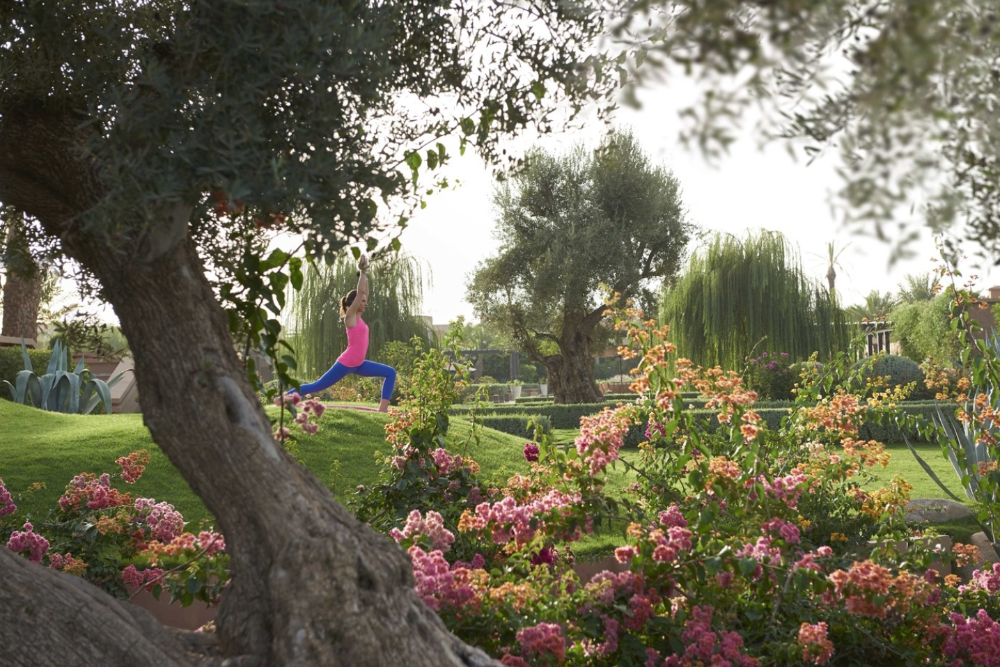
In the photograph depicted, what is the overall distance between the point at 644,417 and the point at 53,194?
3086mm

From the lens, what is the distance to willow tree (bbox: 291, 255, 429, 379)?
2425 cm

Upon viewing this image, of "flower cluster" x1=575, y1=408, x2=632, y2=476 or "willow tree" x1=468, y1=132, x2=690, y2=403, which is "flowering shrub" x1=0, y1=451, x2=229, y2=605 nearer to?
"flower cluster" x1=575, y1=408, x2=632, y2=476

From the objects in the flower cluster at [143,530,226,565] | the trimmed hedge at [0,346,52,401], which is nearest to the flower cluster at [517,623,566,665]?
the flower cluster at [143,530,226,565]

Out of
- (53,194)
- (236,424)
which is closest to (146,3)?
(53,194)

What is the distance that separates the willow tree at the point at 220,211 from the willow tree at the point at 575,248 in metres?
16.6

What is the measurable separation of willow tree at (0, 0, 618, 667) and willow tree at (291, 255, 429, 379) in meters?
20.5

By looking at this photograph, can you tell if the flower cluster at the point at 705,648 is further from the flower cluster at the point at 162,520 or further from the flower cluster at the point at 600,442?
the flower cluster at the point at 162,520

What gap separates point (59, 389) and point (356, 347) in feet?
16.4

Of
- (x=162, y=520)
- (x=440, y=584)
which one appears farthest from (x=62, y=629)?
(x=162, y=520)

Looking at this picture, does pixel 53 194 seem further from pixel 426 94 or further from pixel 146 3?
pixel 426 94

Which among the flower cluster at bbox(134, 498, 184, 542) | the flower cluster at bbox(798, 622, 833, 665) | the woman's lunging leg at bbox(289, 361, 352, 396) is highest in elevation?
the woman's lunging leg at bbox(289, 361, 352, 396)

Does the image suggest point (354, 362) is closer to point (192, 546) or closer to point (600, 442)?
point (600, 442)

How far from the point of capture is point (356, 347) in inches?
394

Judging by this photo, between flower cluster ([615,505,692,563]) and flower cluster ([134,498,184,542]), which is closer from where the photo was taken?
flower cluster ([615,505,692,563])
